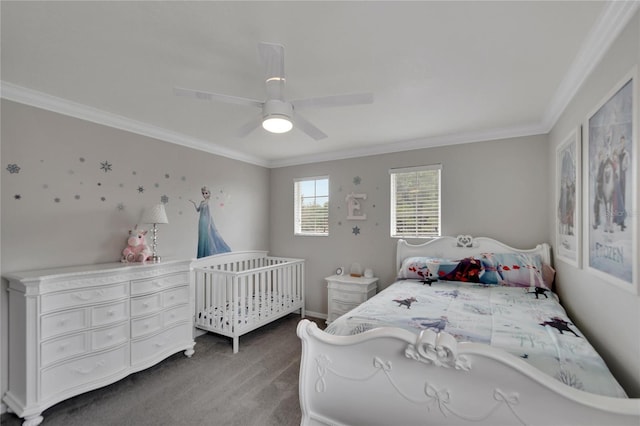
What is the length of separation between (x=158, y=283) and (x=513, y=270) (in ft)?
10.9

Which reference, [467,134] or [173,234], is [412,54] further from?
[173,234]

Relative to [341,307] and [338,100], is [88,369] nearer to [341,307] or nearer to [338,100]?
[341,307]

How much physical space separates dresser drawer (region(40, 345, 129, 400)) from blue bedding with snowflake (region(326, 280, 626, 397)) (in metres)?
1.85

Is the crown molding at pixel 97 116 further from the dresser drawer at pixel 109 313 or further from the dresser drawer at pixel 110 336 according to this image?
the dresser drawer at pixel 110 336

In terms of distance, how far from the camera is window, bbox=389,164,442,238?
139 inches

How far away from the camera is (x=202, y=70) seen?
192cm

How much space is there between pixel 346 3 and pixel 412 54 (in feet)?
1.94

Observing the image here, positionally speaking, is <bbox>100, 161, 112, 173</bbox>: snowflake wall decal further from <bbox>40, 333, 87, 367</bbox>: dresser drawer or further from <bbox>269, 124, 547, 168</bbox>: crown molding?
<bbox>269, 124, 547, 168</bbox>: crown molding

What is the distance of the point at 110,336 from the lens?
2342mm

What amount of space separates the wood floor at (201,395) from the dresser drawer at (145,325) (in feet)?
1.34

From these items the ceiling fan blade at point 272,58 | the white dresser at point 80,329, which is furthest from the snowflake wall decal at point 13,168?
the ceiling fan blade at point 272,58

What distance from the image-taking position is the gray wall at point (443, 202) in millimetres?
3055

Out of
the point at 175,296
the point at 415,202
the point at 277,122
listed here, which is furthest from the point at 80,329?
the point at 415,202

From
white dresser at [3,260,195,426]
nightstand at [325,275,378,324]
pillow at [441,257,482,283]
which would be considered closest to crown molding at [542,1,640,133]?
pillow at [441,257,482,283]
